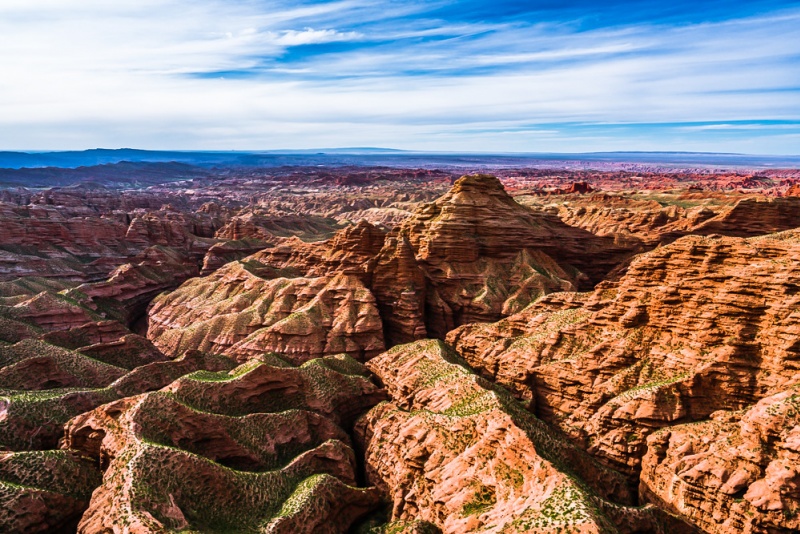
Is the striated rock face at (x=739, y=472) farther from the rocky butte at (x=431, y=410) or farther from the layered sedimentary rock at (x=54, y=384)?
the layered sedimentary rock at (x=54, y=384)

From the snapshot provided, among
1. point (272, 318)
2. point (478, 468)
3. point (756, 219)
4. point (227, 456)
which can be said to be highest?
point (756, 219)

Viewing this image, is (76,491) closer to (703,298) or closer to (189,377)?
(189,377)

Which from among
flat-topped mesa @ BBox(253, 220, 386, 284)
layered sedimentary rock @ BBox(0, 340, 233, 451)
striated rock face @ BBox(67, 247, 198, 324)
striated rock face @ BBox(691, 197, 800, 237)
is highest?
striated rock face @ BBox(691, 197, 800, 237)

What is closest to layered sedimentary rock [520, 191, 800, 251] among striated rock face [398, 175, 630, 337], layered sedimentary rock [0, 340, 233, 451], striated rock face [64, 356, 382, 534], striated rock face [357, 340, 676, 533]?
striated rock face [398, 175, 630, 337]

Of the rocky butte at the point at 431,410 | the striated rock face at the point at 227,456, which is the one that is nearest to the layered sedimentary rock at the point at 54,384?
the rocky butte at the point at 431,410

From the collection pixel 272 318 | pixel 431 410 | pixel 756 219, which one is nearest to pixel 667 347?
pixel 431 410

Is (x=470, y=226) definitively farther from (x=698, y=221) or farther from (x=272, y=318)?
(x=698, y=221)

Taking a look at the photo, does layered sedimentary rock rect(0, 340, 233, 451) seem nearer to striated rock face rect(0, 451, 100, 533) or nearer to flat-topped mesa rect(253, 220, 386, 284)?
striated rock face rect(0, 451, 100, 533)
